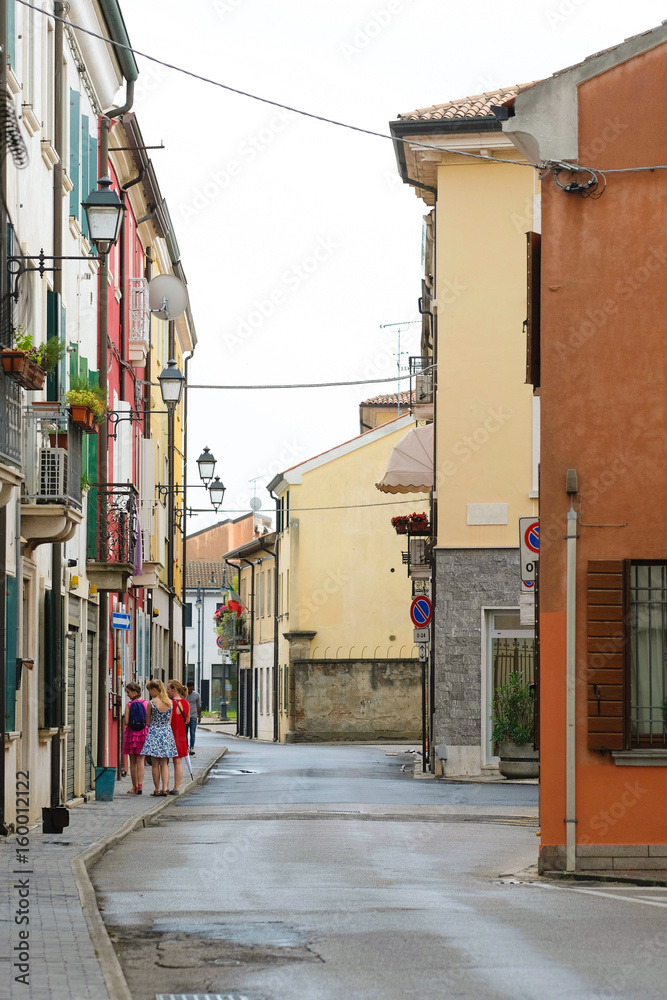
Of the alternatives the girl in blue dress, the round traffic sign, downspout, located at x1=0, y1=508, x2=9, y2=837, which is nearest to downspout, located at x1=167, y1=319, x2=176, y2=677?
the girl in blue dress

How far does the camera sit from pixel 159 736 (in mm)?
23734

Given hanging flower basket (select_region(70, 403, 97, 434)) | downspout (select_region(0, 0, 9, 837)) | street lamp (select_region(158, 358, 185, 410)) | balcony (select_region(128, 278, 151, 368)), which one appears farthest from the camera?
balcony (select_region(128, 278, 151, 368))

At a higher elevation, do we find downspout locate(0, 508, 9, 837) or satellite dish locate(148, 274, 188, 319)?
satellite dish locate(148, 274, 188, 319)

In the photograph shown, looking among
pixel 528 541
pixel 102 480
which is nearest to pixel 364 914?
pixel 528 541

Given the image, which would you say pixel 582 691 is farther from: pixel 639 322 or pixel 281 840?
pixel 281 840

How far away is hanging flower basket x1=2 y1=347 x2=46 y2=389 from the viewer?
1479 centimetres

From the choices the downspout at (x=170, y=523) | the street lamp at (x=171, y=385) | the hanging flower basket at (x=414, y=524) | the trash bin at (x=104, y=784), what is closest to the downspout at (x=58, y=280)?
the trash bin at (x=104, y=784)

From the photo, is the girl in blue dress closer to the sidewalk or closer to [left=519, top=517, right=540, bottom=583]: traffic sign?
the sidewalk

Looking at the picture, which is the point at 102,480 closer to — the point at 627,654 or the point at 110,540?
the point at 110,540

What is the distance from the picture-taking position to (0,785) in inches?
643

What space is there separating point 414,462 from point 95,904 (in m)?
22.5

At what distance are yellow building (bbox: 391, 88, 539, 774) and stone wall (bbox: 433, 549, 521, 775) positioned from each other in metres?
0.02

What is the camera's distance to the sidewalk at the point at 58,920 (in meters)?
7.66

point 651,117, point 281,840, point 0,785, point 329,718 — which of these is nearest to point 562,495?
point 651,117
